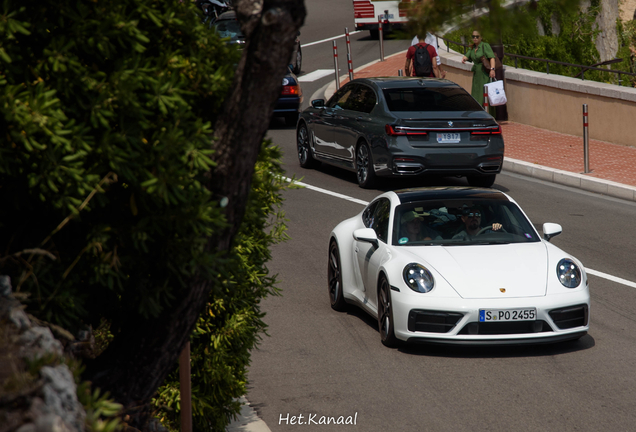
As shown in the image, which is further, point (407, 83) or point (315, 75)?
point (315, 75)

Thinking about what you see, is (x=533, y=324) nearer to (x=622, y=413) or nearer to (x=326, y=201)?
(x=622, y=413)

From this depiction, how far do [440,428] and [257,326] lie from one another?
156cm

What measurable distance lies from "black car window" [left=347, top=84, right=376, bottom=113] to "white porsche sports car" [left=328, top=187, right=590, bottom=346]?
6441mm

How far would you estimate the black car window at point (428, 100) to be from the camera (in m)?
14.7

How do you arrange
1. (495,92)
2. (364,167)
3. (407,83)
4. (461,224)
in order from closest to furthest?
(461,224), (407,83), (364,167), (495,92)

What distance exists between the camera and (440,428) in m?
6.10

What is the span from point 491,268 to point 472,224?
2.92 feet

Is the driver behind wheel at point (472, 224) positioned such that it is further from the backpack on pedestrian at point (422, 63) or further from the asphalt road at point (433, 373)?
the backpack on pedestrian at point (422, 63)

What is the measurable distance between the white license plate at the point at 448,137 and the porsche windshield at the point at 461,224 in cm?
572

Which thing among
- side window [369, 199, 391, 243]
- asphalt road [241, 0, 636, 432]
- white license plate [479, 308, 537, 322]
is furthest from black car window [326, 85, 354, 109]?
white license plate [479, 308, 537, 322]

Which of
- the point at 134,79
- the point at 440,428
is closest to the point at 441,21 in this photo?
the point at 134,79

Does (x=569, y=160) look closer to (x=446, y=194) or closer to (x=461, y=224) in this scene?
(x=446, y=194)

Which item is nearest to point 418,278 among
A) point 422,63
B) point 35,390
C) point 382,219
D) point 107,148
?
point 382,219

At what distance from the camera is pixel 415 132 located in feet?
46.9
